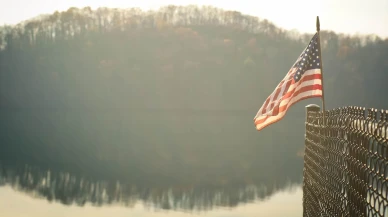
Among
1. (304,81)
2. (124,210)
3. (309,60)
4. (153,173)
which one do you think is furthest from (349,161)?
(153,173)

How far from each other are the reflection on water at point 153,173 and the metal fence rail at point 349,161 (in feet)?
34.3

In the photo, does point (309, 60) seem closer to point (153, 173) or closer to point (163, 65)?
point (153, 173)

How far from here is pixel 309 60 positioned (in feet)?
22.0

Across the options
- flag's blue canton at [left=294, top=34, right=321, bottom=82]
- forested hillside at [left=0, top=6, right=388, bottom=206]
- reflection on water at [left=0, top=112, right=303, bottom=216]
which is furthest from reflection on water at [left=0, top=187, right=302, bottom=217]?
forested hillside at [left=0, top=6, right=388, bottom=206]

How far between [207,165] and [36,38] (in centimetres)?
8486

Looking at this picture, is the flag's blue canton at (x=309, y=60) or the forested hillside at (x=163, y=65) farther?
the forested hillside at (x=163, y=65)

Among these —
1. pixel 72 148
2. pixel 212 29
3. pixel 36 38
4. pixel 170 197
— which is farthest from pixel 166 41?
pixel 170 197

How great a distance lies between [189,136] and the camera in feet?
154

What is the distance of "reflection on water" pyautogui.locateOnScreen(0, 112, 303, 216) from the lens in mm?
18750

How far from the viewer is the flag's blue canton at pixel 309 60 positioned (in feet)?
21.8

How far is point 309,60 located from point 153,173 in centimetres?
1942

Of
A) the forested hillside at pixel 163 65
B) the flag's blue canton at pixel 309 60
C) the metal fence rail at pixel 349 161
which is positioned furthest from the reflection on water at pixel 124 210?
the forested hillside at pixel 163 65

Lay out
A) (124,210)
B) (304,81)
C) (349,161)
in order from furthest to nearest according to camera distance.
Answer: (124,210), (304,81), (349,161)

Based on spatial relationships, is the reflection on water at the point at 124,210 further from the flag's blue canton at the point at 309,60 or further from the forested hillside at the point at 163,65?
the forested hillside at the point at 163,65
